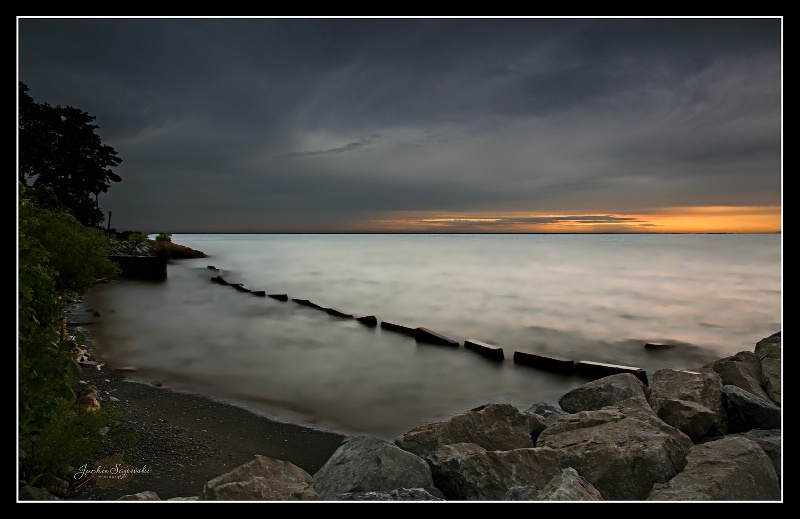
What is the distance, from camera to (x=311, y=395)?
31.2 ft

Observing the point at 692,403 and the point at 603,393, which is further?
the point at 603,393

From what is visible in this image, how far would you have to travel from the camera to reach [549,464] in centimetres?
487

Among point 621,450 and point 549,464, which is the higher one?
point 621,450

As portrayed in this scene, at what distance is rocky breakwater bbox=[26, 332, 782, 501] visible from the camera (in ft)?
13.7

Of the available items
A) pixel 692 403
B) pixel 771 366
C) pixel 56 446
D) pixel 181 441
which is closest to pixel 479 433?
pixel 692 403

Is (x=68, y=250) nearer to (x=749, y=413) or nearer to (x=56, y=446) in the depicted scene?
(x=56, y=446)

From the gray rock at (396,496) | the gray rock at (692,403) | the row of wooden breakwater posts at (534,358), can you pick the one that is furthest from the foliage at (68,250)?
the gray rock at (692,403)

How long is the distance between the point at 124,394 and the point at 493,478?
751 centimetres

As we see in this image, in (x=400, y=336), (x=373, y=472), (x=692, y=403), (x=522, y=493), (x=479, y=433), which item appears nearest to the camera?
(x=522, y=493)

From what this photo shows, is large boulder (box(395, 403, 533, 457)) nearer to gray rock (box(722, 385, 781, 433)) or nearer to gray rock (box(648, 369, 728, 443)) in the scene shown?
gray rock (box(648, 369, 728, 443))

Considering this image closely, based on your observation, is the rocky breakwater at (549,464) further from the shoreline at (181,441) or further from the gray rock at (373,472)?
the shoreline at (181,441)

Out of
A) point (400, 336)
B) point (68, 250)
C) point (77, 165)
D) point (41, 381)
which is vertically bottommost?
point (400, 336)

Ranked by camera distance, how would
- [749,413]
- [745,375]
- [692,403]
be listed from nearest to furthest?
[692,403] → [749,413] → [745,375]
